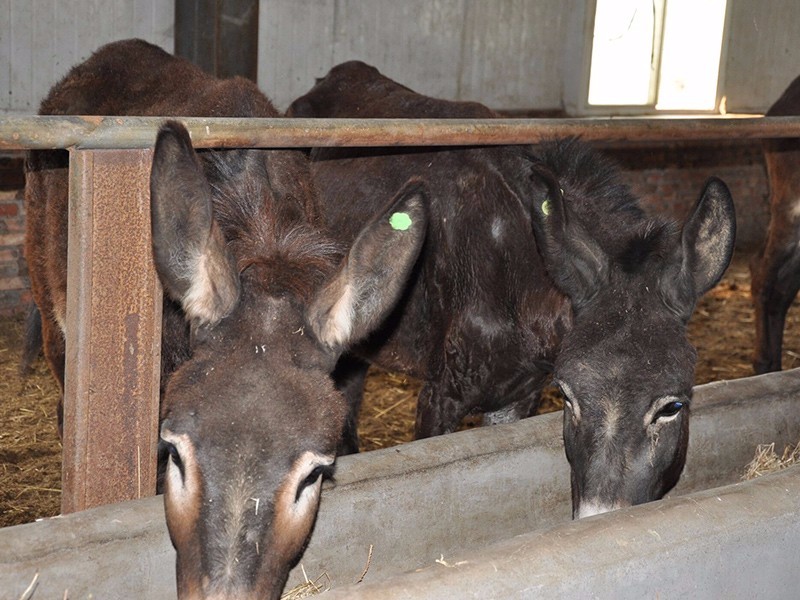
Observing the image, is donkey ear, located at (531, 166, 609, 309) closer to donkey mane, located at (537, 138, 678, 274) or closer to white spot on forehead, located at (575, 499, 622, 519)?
donkey mane, located at (537, 138, 678, 274)

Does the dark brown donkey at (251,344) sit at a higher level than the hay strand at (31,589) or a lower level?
higher

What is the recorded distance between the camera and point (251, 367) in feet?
8.84

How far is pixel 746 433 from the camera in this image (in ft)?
15.5

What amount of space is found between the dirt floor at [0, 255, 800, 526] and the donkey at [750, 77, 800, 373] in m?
0.38

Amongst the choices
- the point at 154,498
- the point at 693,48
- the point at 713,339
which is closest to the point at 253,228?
the point at 154,498

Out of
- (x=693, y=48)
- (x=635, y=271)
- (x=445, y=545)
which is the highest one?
(x=693, y=48)

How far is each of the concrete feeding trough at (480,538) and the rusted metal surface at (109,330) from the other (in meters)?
0.17

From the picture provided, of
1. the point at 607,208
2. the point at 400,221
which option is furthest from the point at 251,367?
the point at 607,208

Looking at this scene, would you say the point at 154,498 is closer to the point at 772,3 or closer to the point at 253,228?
the point at 253,228

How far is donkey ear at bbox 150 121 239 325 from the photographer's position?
2.72 meters

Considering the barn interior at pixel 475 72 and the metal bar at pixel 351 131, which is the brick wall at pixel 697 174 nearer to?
the barn interior at pixel 475 72

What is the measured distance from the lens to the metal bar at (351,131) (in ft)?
9.46

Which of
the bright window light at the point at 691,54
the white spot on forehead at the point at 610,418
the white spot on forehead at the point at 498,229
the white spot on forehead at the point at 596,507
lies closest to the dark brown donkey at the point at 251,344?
the white spot on forehead at the point at 610,418

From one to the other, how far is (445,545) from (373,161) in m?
2.15
